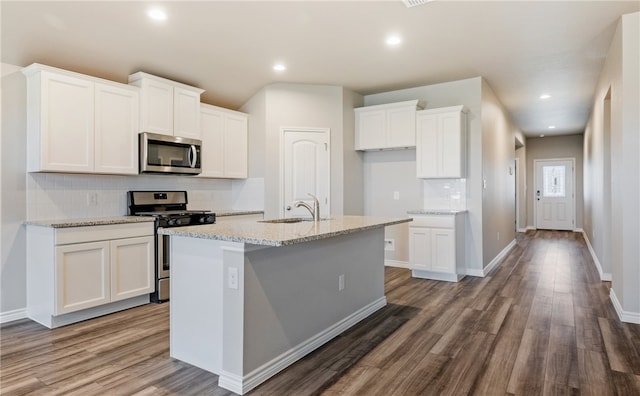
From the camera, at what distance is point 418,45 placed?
397cm

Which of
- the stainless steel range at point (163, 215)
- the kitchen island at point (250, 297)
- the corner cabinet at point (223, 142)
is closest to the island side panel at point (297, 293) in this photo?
the kitchen island at point (250, 297)

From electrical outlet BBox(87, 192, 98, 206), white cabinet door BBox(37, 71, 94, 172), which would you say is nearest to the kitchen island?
white cabinet door BBox(37, 71, 94, 172)

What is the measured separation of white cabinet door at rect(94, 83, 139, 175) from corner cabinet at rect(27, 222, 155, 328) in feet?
2.08

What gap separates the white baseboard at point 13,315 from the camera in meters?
3.34

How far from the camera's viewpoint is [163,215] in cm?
390

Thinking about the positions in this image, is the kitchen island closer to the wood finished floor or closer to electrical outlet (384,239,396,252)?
the wood finished floor

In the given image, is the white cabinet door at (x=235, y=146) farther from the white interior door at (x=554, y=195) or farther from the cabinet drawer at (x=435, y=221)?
the white interior door at (x=554, y=195)

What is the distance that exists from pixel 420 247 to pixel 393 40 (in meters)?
2.52

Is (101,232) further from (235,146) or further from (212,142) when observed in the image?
(235,146)

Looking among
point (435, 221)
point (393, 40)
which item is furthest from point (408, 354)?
point (393, 40)

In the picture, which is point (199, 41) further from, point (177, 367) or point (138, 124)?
point (177, 367)

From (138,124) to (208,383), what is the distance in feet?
9.24

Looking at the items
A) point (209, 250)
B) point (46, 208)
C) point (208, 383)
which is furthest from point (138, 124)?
point (208, 383)

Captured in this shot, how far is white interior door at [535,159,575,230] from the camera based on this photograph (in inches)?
410
